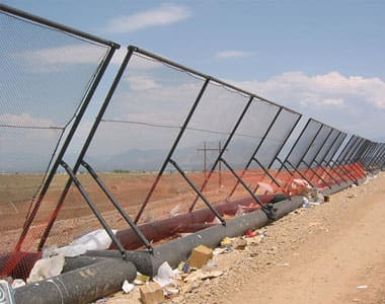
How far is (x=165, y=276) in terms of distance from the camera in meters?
6.43

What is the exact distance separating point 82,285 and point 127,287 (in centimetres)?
67

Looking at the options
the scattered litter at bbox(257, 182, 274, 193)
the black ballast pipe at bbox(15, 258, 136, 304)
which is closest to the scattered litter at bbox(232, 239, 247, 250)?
the black ballast pipe at bbox(15, 258, 136, 304)

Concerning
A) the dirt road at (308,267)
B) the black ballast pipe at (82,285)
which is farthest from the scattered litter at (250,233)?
the black ballast pipe at (82,285)

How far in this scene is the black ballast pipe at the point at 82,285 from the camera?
4.82 meters

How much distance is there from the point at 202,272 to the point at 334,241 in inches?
101

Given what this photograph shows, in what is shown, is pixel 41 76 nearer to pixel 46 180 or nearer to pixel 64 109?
pixel 64 109

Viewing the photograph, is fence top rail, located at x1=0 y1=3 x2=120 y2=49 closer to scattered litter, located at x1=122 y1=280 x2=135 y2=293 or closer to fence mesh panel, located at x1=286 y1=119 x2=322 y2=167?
scattered litter, located at x1=122 y1=280 x2=135 y2=293

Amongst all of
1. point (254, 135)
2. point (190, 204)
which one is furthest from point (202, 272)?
point (254, 135)

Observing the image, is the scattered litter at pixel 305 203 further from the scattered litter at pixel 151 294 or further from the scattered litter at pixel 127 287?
the scattered litter at pixel 151 294

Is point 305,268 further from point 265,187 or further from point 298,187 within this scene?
Answer: point 298,187

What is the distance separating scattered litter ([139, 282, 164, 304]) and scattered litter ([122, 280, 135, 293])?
19 cm

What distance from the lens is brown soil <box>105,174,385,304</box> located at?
568 cm

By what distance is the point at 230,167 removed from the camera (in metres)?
11.3

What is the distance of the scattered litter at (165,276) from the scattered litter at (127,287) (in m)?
0.34
